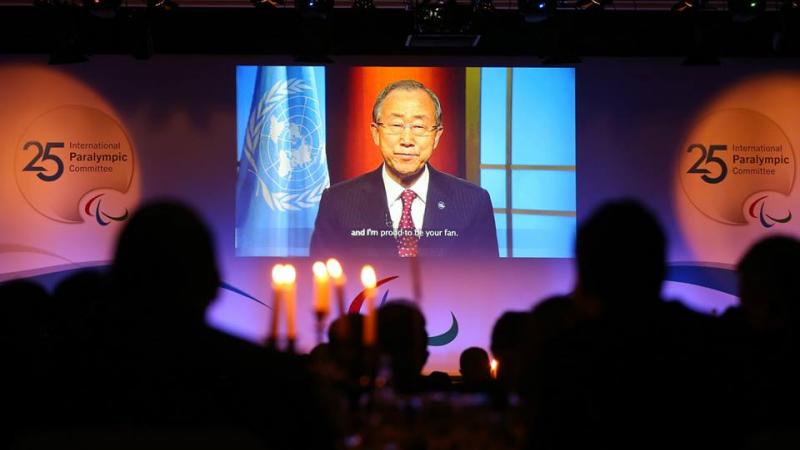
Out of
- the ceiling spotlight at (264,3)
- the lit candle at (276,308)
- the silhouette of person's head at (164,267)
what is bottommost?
the lit candle at (276,308)

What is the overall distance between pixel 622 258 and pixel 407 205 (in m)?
5.24

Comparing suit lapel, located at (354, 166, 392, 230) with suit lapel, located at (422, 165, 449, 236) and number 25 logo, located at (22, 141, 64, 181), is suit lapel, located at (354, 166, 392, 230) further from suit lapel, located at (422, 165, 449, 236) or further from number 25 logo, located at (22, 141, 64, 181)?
number 25 logo, located at (22, 141, 64, 181)

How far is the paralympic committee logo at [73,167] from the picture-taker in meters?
7.25

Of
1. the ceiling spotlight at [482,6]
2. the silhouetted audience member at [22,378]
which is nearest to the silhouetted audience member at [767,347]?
the silhouetted audience member at [22,378]

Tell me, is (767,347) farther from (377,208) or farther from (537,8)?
(377,208)

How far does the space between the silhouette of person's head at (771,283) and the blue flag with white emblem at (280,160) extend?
16.3 ft

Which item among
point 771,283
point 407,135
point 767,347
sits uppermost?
point 407,135

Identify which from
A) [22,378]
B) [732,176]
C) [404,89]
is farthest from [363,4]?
[22,378]

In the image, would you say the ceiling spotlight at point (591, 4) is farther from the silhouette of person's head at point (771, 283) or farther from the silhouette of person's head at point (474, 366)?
the silhouette of person's head at point (771, 283)

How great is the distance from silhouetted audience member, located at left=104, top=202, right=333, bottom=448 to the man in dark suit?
5.25 m

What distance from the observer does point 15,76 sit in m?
7.27

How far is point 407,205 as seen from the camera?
7.06 m

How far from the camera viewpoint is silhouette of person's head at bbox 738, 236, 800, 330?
2.25 metres

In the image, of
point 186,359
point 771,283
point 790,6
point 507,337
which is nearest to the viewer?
point 186,359
